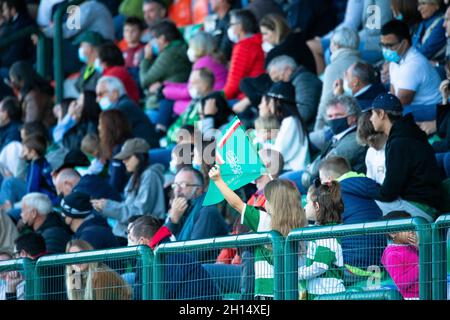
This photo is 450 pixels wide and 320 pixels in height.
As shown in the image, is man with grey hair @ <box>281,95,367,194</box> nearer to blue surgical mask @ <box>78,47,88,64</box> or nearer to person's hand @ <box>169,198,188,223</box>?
person's hand @ <box>169,198,188,223</box>

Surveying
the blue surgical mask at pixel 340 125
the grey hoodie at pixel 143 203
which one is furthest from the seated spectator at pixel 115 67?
the blue surgical mask at pixel 340 125

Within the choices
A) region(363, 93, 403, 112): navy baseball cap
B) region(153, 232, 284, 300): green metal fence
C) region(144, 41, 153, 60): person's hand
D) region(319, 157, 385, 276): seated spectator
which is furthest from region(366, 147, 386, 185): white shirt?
region(144, 41, 153, 60): person's hand

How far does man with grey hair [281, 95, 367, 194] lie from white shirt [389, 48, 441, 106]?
63 centimetres

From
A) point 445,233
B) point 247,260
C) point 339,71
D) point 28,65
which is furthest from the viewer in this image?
point 28,65

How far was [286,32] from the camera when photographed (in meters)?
15.5

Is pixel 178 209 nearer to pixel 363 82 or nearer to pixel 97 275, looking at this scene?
pixel 363 82

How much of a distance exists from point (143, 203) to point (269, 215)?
412 centimetres

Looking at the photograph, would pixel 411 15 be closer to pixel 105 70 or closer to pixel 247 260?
pixel 105 70

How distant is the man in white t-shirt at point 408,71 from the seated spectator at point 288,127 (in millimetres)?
928

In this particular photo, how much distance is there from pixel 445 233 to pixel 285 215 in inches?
62.2

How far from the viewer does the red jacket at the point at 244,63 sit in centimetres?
1577

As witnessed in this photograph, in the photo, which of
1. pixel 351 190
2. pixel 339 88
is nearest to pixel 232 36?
pixel 339 88

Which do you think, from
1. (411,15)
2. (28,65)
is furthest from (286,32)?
(28,65)

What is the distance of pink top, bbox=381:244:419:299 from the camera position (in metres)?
8.73
